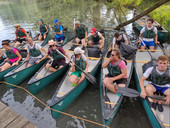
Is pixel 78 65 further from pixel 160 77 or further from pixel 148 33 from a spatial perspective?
pixel 148 33

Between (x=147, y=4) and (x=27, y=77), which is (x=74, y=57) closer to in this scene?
(x=27, y=77)

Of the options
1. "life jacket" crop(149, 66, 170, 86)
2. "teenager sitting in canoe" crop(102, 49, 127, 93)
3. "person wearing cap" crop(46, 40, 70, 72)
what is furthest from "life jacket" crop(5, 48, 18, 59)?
"life jacket" crop(149, 66, 170, 86)

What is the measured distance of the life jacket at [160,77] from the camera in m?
2.91

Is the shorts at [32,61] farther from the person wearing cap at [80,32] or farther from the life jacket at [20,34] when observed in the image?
the life jacket at [20,34]

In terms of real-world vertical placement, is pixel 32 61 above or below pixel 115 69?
below

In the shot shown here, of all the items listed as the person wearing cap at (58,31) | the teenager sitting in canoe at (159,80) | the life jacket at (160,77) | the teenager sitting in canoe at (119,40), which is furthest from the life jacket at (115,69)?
the person wearing cap at (58,31)

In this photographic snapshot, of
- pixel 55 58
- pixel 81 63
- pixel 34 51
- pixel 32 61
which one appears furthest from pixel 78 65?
pixel 32 61

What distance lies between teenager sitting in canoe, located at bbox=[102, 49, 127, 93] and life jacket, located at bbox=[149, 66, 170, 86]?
701 mm

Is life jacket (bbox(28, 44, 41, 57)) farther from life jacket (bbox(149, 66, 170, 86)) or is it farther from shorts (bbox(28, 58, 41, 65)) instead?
life jacket (bbox(149, 66, 170, 86))

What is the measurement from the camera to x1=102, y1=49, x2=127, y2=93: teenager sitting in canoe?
3.24m

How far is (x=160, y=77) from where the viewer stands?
2.97 meters

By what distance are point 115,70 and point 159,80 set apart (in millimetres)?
1153

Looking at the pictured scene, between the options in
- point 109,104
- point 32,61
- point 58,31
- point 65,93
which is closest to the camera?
point 109,104

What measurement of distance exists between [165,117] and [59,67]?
3.98 meters
